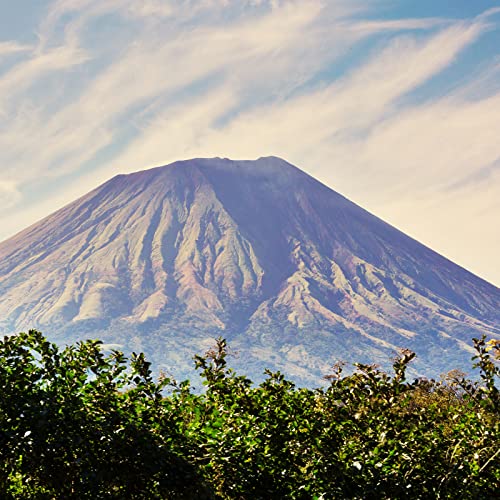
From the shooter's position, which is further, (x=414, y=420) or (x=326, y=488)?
(x=414, y=420)

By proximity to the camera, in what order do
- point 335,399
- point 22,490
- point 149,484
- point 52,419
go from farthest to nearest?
point 335,399 < point 22,490 < point 149,484 < point 52,419

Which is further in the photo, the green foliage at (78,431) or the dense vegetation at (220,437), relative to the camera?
the dense vegetation at (220,437)

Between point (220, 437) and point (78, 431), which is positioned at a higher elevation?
point (78, 431)

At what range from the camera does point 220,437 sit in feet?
19.9

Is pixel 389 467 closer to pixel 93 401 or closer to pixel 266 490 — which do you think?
pixel 266 490

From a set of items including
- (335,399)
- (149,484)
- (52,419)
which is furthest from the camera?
(335,399)

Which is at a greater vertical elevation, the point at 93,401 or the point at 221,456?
the point at 93,401

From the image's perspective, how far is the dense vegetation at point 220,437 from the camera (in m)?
5.45

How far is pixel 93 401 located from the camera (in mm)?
5820

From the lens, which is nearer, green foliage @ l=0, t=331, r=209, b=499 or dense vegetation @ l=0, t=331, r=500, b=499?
green foliage @ l=0, t=331, r=209, b=499

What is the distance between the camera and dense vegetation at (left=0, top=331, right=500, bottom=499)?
17.9ft

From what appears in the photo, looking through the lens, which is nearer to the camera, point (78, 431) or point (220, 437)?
point (78, 431)

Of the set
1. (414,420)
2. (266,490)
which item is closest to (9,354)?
(266,490)

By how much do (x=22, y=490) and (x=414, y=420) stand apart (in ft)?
11.4
